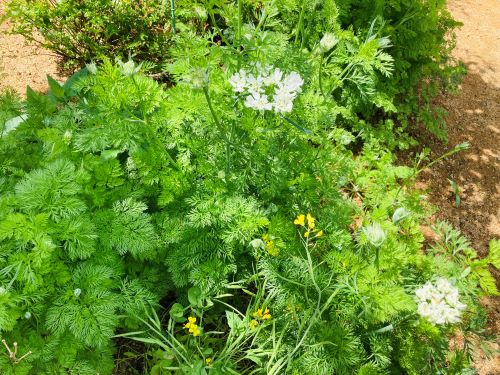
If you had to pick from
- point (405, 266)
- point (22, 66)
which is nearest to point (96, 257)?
point (405, 266)

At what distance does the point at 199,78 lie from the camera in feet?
4.86

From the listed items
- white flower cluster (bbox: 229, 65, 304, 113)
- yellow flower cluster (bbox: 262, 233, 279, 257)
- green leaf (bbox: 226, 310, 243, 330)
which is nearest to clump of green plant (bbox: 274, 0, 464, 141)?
white flower cluster (bbox: 229, 65, 304, 113)

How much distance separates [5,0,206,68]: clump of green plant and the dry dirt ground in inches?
13.0

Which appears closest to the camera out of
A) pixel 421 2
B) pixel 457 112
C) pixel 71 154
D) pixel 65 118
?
pixel 71 154

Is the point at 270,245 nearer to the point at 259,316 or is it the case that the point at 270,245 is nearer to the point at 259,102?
the point at 259,316

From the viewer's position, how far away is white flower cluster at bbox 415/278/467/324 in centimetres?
157

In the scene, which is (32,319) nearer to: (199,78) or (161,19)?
(199,78)

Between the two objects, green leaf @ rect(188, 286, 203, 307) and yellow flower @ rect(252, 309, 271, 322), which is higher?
yellow flower @ rect(252, 309, 271, 322)

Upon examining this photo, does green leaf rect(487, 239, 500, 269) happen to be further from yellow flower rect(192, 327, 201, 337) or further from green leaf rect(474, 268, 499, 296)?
yellow flower rect(192, 327, 201, 337)

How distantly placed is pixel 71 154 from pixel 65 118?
1.00ft

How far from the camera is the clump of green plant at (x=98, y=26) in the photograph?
3068 mm

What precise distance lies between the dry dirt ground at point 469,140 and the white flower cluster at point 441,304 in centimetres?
156

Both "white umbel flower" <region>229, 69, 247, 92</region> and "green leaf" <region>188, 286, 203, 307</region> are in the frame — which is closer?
"white umbel flower" <region>229, 69, 247, 92</region>

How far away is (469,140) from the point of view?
156 inches
